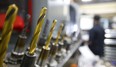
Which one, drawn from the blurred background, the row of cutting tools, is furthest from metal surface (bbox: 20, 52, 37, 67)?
the blurred background

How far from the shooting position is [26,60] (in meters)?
0.36

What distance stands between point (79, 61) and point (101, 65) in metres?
0.19

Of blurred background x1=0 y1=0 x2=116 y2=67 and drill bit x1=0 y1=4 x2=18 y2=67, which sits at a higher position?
drill bit x1=0 y1=4 x2=18 y2=67

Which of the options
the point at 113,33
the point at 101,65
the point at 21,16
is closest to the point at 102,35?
the point at 113,33

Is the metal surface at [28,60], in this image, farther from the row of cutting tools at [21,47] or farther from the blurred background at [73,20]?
the blurred background at [73,20]

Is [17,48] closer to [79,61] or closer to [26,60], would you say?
[26,60]

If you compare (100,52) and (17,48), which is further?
(100,52)

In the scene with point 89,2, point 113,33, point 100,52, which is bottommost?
point 100,52

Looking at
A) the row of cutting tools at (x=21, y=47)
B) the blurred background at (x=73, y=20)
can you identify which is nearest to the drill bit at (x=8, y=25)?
the row of cutting tools at (x=21, y=47)

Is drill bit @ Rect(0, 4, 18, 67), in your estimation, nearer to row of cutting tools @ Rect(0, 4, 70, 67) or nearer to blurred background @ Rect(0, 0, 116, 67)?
row of cutting tools @ Rect(0, 4, 70, 67)

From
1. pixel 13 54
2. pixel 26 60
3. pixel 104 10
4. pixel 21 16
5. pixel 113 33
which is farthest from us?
pixel 104 10

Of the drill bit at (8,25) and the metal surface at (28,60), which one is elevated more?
the drill bit at (8,25)

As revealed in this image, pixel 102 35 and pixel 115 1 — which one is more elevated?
pixel 115 1

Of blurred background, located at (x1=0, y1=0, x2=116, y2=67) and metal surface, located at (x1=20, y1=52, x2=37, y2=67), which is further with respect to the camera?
blurred background, located at (x1=0, y1=0, x2=116, y2=67)
